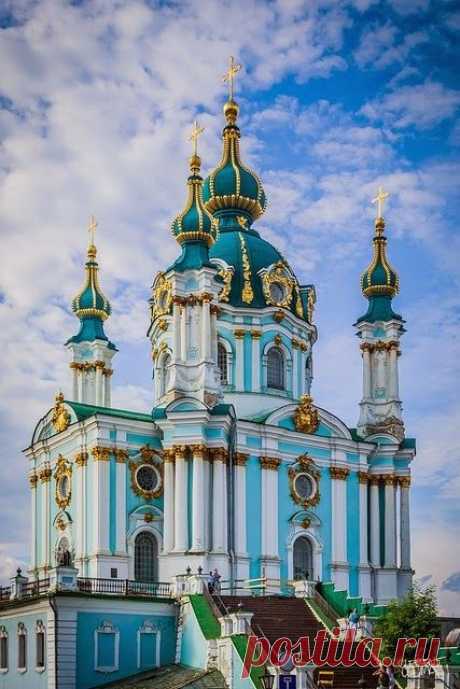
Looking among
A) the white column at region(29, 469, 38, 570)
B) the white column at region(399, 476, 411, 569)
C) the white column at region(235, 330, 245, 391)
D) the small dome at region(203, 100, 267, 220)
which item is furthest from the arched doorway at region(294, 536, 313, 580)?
the small dome at region(203, 100, 267, 220)

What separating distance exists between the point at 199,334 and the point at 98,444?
489cm

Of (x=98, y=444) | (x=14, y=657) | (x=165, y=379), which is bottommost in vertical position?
(x=14, y=657)

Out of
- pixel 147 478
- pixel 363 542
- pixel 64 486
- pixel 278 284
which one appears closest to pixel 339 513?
pixel 363 542

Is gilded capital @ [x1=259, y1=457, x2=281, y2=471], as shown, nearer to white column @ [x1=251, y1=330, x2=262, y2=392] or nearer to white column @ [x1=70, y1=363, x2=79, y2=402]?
white column @ [x1=251, y1=330, x2=262, y2=392]

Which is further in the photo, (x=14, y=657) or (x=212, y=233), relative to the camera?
(x=212, y=233)

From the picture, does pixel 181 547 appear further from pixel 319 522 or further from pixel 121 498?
pixel 319 522

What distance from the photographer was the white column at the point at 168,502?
35.5 meters

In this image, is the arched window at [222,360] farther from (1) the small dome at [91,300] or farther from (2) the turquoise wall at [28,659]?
(2) the turquoise wall at [28,659]

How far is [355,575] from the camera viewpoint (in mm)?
39875

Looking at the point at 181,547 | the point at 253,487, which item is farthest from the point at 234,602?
the point at 253,487

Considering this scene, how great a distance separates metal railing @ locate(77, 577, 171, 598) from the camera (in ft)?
98.2

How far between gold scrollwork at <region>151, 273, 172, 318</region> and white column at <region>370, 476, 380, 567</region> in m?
9.60

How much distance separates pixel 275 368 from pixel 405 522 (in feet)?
23.8

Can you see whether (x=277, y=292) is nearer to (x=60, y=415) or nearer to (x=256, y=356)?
(x=256, y=356)
